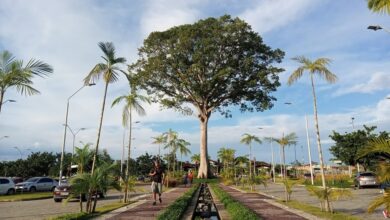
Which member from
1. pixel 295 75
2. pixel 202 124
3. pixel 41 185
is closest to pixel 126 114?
pixel 295 75

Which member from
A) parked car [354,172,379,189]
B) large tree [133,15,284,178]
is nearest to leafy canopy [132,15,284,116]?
large tree [133,15,284,178]

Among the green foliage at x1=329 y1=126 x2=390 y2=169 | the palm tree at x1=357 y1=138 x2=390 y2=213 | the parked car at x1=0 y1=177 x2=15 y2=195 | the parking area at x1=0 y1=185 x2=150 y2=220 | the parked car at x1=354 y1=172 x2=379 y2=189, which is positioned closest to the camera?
the palm tree at x1=357 y1=138 x2=390 y2=213

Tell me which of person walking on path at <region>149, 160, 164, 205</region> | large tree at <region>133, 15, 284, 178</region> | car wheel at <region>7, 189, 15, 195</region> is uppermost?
large tree at <region>133, 15, 284, 178</region>

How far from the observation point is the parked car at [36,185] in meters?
34.3

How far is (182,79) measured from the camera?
4475 centimetres

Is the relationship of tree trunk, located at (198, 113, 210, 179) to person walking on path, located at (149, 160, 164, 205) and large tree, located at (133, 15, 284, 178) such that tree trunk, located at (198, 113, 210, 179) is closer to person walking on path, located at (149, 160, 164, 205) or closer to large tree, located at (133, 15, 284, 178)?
large tree, located at (133, 15, 284, 178)

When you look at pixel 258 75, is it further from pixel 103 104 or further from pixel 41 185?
pixel 103 104

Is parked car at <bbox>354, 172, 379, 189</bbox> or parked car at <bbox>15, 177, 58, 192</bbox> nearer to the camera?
parked car at <bbox>354, 172, 379, 189</bbox>

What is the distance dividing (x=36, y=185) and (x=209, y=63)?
69.1ft

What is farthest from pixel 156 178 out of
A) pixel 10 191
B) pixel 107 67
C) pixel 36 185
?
pixel 36 185

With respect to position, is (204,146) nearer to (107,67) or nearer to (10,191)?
(10,191)

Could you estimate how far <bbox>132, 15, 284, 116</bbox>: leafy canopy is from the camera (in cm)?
4200

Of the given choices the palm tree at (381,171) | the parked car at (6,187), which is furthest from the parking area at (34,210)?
the palm tree at (381,171)

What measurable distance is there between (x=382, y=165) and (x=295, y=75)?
9334mm
